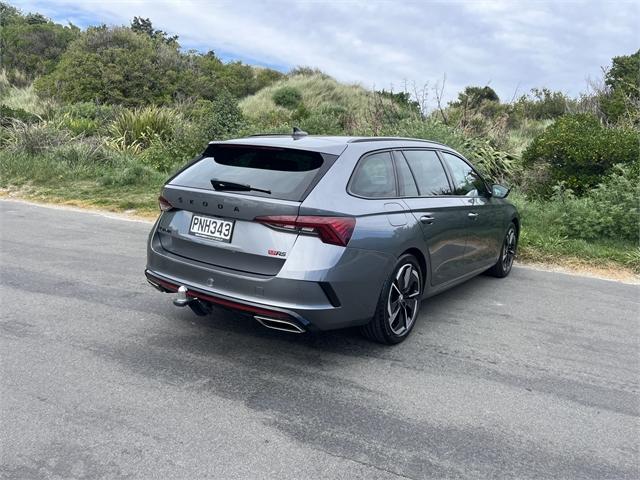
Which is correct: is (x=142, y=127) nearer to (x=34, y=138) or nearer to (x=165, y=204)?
(x=34, y=138)

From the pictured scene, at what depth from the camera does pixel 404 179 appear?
4652 millimetres

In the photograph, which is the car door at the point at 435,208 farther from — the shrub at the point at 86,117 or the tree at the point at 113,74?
the tree at the point at 113,74

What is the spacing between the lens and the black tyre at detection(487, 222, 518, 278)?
6.61 meters

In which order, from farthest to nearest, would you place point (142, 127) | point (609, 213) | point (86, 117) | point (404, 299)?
point (86, 117)
point (142, 127)
point (609, 213)
point (404, 299)

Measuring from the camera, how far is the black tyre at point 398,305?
4.09 meters

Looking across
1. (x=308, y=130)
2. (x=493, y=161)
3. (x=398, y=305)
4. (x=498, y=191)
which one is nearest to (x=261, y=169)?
(x=398, y=305)

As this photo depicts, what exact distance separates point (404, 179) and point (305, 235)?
138cm

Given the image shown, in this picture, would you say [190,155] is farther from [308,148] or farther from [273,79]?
[273,79]

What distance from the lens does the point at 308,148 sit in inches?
158

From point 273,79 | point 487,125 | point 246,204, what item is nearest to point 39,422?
point 246,204

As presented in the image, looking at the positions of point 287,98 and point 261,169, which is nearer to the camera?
point 261,169

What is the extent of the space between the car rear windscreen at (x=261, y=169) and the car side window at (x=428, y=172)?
1149 millimetres

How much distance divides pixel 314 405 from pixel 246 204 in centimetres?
137

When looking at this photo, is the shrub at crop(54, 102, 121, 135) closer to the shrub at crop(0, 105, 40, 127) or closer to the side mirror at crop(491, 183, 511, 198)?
the shrub at crop(0, 105, 40, 127)
